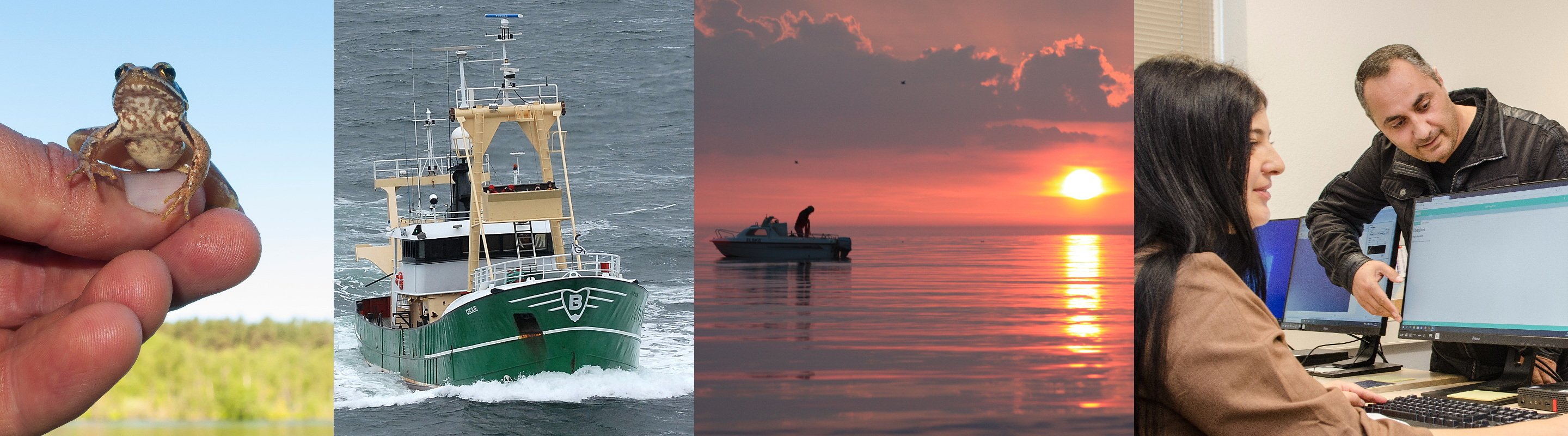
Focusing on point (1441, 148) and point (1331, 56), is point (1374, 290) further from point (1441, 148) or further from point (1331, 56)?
point (1331, 56)

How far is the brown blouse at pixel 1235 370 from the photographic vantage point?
2.58 feet

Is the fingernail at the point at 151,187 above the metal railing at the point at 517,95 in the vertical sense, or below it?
below

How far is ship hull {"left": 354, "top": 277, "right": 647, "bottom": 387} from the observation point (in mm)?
6668

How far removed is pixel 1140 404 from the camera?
89cm

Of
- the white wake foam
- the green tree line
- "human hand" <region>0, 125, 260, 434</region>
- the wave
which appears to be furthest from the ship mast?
"human hand" <region>0, 125, 260, 434</region>

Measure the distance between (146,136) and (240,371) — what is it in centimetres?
217

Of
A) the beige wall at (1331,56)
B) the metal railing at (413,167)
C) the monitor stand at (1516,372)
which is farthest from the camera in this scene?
the metal railing at (413,167)

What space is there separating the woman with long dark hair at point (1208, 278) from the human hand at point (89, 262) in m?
0.68

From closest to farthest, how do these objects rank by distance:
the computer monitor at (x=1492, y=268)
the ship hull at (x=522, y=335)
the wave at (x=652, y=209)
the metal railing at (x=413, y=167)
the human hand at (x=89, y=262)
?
1. the human hand at (x=89, y=262)
2. the computer monitor at (x=1492, y=268)
3. the metal railing at (x=413, y=167)
4. the wave at (x=652, y=209)
5. the ship hull at (x=522, y=335)

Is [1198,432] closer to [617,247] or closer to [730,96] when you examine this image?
[730,96]

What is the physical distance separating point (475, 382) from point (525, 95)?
213cm

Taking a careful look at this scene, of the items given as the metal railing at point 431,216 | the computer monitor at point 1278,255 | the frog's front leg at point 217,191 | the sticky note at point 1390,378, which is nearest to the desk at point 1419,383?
the sticky note at point 1390,378

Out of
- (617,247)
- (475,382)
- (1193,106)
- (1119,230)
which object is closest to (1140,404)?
(1119,230)

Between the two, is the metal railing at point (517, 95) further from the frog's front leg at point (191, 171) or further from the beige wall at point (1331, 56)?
the frog's front leg at point (191, 171)
